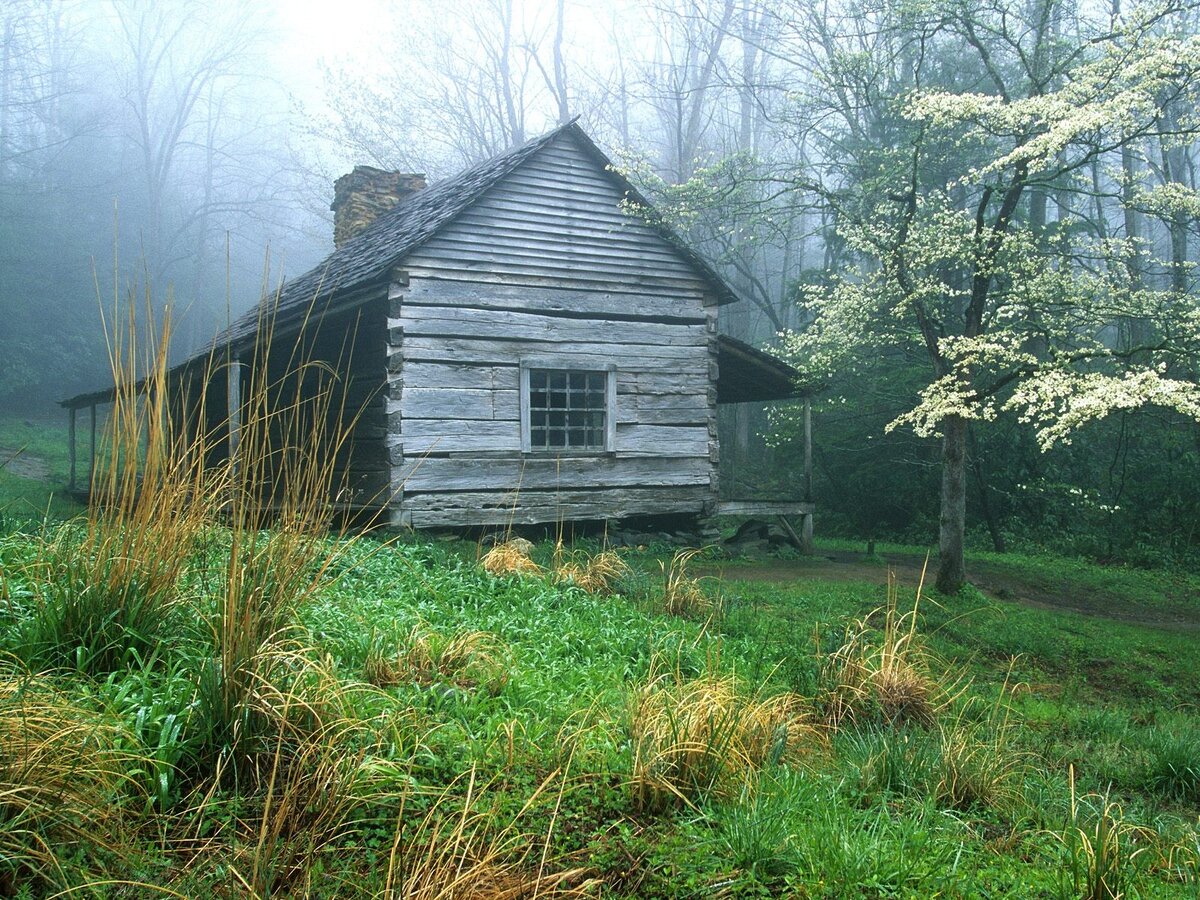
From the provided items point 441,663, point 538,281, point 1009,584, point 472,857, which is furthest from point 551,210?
point 472,857

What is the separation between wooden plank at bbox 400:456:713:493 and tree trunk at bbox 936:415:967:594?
3.73m

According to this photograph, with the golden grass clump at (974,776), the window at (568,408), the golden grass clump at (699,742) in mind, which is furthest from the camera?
the window at (568,408)

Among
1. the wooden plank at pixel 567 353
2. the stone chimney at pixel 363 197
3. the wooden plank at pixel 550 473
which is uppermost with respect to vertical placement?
the stone chimney at pixel 363 197

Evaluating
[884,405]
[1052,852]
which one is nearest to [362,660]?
[1052,852]

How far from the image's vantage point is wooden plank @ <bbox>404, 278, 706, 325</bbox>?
466 inches

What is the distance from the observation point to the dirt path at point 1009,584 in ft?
38.2

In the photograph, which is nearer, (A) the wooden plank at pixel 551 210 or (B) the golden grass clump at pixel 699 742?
(B) the golden grass clump at pixel 699 742

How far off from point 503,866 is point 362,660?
70.4 inches

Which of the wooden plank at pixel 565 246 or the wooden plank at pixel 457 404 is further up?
the wooden plank at pixel 565 246

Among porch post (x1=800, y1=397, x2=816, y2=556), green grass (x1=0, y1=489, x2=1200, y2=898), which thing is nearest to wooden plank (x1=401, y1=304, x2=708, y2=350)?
porch post (x1=800, y1=397, x2=816, y2=556)

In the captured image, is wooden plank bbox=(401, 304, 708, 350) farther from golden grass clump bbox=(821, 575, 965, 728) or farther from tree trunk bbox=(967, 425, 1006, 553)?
golden grass clump bbox=(821, 575, 965, 728)

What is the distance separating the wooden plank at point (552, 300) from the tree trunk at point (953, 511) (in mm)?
4257

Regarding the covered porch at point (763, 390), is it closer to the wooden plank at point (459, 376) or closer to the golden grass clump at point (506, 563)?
the wooden plank at point (459, 376)

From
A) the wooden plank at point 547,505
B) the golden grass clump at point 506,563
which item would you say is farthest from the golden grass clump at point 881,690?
the wooden plank at point 547,505
